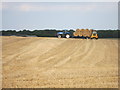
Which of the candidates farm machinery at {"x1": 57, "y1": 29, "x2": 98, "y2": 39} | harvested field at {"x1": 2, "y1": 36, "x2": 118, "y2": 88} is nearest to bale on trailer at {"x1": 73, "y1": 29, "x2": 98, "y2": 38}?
farm machinery at {"x1": 57, "y1": 29, "x2": 98, "y2": 39}

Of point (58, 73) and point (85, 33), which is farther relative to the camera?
point (85, 33)

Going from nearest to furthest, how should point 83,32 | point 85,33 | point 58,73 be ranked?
point 58,73 < point 85,33 < point 83,32

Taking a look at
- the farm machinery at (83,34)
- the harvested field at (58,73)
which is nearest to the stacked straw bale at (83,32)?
the farm machinery at (83,34)

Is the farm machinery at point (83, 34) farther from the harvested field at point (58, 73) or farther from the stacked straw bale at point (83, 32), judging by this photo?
the harvested field at point (58, 73)

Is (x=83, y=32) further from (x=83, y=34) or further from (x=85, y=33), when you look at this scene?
(x=85, y=33)

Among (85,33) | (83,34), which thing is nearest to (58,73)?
(85,33)

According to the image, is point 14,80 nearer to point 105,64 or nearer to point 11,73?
point 11,73

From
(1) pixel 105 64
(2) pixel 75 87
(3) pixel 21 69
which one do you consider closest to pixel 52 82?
(2) pixel 75 87

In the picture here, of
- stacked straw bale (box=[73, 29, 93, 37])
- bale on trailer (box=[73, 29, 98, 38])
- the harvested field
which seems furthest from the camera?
stacked straw bale (box=[73, 29, 93, 37])

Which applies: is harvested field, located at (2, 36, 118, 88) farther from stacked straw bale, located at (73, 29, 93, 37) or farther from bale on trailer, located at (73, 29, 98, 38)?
stacked straw bale, located at (73, 29, 93, 37)

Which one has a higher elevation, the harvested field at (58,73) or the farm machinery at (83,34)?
the harvested field at (58,73)

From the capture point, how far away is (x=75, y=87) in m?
6.91

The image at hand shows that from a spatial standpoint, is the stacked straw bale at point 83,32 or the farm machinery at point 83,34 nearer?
the farm machinery at point 83,34

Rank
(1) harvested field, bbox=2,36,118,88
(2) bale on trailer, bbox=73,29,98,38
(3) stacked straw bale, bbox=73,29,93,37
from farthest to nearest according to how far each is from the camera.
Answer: (3) stacked straw bale, bbox=73,29,93,37 → (2) bale on trailer, bbox=73,29,98,38 → (1) harvested field, bbox=2,36,118,88
